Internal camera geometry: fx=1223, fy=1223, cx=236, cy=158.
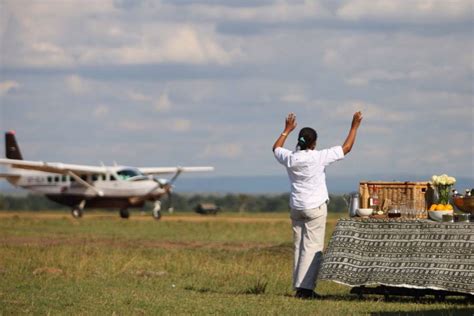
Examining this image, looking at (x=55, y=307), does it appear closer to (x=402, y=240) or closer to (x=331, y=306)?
(x=331, y=306)

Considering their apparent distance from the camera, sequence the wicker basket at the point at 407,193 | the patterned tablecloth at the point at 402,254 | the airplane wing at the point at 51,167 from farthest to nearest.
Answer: the airplane wing at the point at 51,167 → the wicker basket at the point at 407,193 → the patterned tablecloth at the point at 402,254

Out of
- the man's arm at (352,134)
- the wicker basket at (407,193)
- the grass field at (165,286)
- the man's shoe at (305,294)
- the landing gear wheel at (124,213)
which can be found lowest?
the landing gear wheel at (124,213)

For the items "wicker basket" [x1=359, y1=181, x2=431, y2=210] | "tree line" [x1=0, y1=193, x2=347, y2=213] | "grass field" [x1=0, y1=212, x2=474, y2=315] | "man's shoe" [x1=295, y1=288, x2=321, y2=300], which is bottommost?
"tree line" [x1=0, y1=193, x2=347, y2=213]

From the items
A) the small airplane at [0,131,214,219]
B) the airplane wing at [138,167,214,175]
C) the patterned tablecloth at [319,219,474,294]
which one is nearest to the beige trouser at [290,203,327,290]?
the patterned tablecloth at [319,219,474,294]

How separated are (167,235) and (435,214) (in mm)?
23778

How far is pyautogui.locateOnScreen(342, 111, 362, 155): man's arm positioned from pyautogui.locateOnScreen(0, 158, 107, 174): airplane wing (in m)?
43.5

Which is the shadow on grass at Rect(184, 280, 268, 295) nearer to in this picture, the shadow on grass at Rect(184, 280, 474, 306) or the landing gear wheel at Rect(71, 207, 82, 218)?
the shadow on grass at Rect(184, 280, 474, 306)

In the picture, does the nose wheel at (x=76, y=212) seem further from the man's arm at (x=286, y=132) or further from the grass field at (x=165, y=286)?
the man's arm at (x=286, y=132)

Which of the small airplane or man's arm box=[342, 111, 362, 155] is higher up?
man's arm box=[342, 111, 362, 155]

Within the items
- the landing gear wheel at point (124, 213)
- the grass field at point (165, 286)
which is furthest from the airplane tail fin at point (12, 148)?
the grass field at point (165, 286)

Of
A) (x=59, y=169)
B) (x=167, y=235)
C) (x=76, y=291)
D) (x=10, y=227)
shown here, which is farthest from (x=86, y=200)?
(x=76, y=291)

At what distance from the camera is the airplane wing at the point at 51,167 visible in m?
55.5

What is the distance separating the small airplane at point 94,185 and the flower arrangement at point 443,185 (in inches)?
1621

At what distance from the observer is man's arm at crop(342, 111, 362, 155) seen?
12.8 meters
